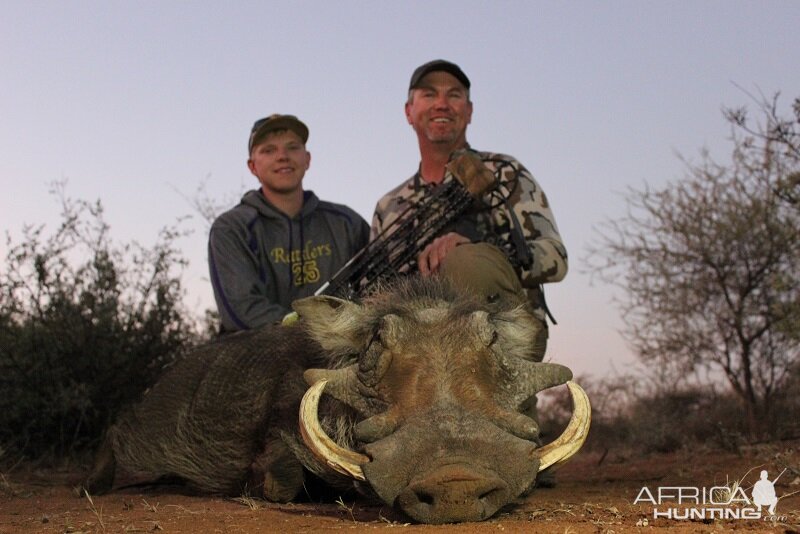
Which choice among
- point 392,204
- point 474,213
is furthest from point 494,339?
point 392,204

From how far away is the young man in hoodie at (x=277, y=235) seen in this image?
5.52m

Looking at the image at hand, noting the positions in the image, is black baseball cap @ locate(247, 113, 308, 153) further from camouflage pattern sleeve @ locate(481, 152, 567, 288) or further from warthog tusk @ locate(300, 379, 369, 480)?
warthog tusk @ locate(300, 379, 369, 480)

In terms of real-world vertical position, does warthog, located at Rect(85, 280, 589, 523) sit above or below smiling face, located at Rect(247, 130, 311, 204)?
below

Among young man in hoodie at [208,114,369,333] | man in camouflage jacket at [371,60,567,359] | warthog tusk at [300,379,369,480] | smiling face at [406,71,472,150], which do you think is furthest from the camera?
smiling face at [406,71,472,150]

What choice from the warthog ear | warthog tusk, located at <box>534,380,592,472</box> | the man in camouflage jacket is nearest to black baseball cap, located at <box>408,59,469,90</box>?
the man in camouflage jacket

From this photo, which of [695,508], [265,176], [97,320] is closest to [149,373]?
[97,320]

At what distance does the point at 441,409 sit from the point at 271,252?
333cm

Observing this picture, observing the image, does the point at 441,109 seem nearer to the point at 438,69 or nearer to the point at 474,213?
the point at 438,69

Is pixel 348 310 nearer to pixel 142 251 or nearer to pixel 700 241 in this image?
pixel 142 251

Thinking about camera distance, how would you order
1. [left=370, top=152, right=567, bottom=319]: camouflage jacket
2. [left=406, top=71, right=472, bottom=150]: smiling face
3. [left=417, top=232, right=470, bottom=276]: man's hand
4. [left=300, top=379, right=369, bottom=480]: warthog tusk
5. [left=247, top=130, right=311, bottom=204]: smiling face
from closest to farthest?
[left=300, top=379, right=369, bottom=480]: warthog tusk
[left=417, top=232, right=470, bottom=276]: man's hand
[left=370, top=152, right=567, bottom=319]: camouflage jacket
[left=406, top=71, right=472, bottom=150]: smiling face
[left=247, top=130, right=311, bottom=204]: smiling face

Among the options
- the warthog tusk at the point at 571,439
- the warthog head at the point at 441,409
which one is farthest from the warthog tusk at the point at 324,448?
the warthog tusk at the point at 571,439

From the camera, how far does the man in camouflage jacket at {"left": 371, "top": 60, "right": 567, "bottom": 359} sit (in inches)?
165

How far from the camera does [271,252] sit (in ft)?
19.1

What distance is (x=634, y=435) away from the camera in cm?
783
